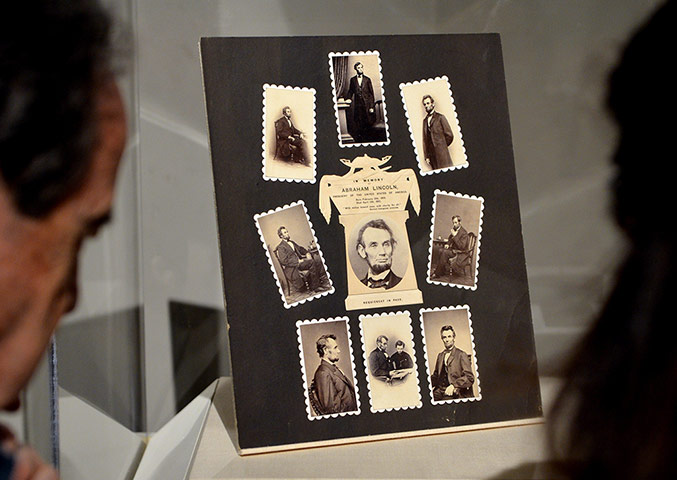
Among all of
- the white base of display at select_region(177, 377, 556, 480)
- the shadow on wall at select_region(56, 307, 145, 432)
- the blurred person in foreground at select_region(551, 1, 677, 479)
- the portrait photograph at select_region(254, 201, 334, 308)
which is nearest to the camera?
the blurred person in foreground at select_region(551, 1, 677, 479)


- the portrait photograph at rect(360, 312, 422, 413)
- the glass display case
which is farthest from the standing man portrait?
the glass display case

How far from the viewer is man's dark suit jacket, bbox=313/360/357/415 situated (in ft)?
3.38

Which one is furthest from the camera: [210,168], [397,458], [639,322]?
[210,168]

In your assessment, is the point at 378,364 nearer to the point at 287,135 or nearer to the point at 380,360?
the point at 380,360

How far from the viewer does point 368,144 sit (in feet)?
3.57

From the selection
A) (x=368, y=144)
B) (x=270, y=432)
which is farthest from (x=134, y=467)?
(x=368, y=144)

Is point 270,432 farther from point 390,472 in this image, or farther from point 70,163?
point 70,163

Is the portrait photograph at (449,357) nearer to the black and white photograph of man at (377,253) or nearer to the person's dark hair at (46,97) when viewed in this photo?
the black and white photograph of man at (377,253)

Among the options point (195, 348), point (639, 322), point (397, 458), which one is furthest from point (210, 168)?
point (639, 322)

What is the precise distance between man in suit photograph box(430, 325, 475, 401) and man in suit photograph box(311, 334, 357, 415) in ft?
0.43

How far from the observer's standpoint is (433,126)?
1.11 metres

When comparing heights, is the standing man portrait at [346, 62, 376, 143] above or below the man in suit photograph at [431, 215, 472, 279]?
above

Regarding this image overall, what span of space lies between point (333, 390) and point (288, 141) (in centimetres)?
37

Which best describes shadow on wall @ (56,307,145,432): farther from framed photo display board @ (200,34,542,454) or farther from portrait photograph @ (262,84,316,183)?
portrait photograph @ (262,84,316,183)
